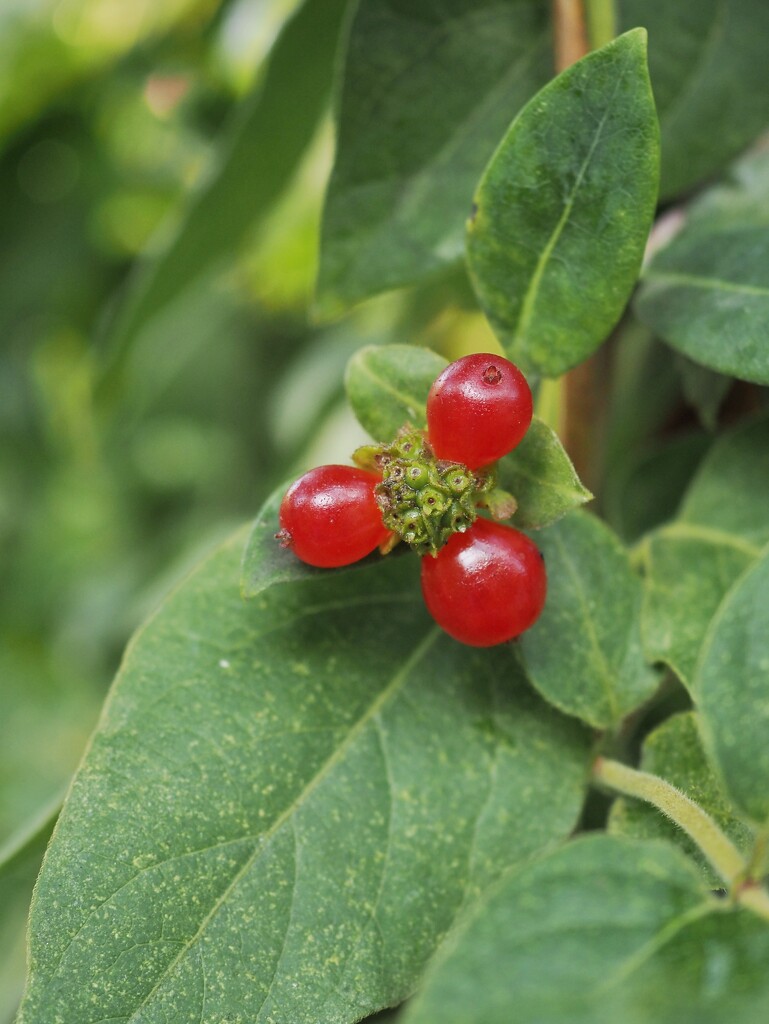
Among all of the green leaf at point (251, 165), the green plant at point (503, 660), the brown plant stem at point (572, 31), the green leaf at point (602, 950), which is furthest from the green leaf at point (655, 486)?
the green leaf at point (251, 165)

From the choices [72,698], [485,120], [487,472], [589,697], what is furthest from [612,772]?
[72,698]

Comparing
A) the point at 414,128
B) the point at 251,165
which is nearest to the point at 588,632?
the point at 414,128

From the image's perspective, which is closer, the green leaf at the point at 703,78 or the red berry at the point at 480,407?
the red berry at the point at 480,407

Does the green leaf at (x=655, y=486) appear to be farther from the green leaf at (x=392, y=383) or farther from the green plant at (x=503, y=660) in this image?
the green leaf at (x=392, y=383)

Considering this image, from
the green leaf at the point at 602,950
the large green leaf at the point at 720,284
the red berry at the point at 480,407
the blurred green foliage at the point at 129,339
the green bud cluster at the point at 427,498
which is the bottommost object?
the blurred green foliage at the point at 129,339

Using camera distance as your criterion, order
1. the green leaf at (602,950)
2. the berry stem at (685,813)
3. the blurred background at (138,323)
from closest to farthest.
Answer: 1. the green leaf at (602,950)
2. the berry stem at (685,813)
3. the blurred background at (138,323)

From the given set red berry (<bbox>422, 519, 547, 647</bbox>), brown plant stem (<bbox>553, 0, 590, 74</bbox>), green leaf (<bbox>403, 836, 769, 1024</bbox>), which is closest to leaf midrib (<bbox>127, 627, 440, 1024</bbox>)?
red berry (<bbox>422, 519, 547, 647</bbox>)

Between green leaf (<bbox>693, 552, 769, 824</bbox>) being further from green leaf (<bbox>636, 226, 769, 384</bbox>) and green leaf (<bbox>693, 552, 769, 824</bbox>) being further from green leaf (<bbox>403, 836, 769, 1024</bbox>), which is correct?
green leaf (<bbox>636, 226, 769, 384</bbox>)
